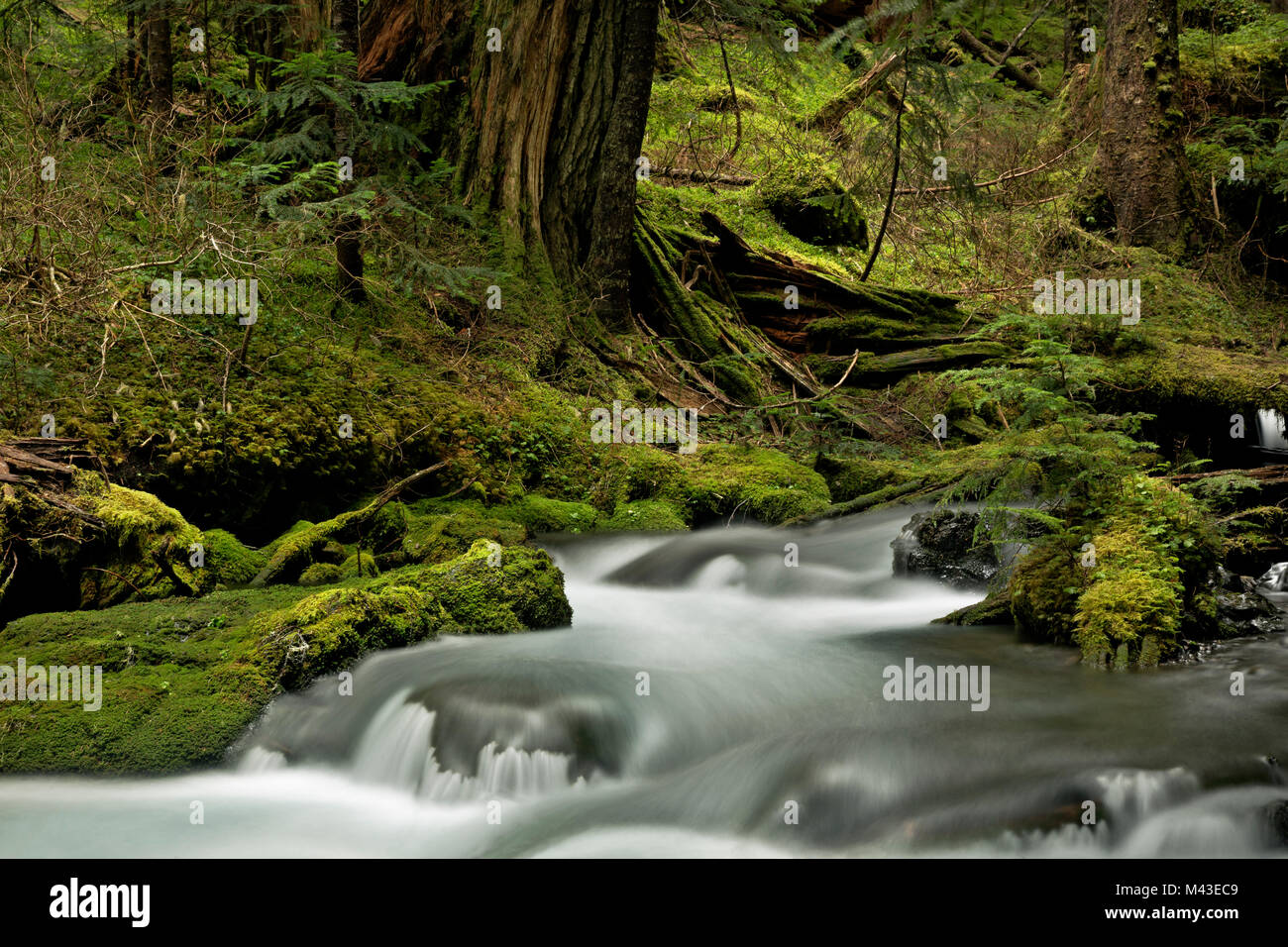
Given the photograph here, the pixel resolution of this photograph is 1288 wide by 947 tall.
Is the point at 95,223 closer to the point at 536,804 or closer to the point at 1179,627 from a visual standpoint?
the point at 536,804

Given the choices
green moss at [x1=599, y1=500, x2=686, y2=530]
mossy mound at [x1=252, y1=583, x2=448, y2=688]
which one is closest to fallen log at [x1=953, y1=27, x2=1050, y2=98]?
green moss at [x1=599, y1=500, x2=686, y2=530]

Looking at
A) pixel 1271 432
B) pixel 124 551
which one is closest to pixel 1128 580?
pixel 1271 432

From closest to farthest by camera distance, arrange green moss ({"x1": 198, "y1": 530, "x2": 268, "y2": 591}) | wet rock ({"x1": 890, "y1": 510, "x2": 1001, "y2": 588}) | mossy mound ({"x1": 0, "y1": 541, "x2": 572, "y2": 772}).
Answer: mossy mound ({"x1": 0, "y1": 541, "x2": 572, "y2": 772}), green moss ({"x1": 198, "y1": 530, "x2": 268, "y2": 591}), wet rock ({"x1": 890, "y1": 510, "x2": 1001, "y2": 588})

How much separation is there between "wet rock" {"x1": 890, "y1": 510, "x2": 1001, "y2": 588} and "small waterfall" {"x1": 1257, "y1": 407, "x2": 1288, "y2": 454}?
→ 4.31 meters

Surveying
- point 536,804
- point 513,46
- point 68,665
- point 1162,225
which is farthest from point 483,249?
point 1162,225

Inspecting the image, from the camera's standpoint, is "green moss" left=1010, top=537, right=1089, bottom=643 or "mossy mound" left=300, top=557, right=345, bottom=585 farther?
"mossy mound" left=300, top=557, right=345, bottom=585

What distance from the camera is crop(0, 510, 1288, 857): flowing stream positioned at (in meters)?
3.80

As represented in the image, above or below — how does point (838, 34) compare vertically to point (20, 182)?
above

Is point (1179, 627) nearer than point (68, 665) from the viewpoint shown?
No

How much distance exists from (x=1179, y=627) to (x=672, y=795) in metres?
2.93

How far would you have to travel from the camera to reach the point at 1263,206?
12.9 m
